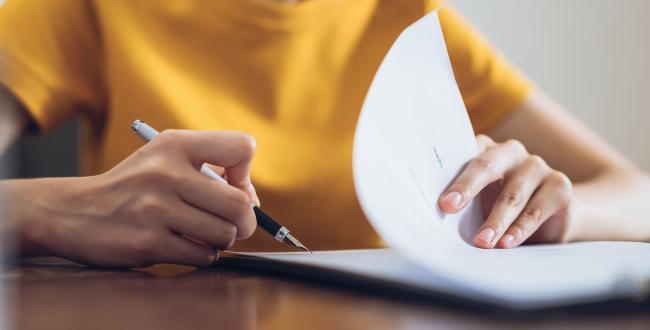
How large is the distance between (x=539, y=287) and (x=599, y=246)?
0.18m

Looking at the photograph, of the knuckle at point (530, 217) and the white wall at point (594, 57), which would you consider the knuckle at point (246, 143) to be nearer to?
the knuckle at point (530, 217)

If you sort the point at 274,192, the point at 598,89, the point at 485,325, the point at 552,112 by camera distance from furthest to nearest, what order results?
the point at 598,89 < the point at 552,112 < the point at 274,192 < the point at 485,325

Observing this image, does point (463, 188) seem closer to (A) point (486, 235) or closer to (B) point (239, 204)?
(A) point (486, 235)

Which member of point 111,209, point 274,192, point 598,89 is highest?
point 598,89

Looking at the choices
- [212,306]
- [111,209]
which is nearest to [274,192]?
[111,209]

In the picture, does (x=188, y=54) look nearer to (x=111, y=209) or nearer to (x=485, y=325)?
(x=111, y=209)

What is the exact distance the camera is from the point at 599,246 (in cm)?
35

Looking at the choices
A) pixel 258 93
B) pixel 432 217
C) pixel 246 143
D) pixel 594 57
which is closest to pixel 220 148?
pixel 246 143

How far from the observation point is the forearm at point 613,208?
0.52m

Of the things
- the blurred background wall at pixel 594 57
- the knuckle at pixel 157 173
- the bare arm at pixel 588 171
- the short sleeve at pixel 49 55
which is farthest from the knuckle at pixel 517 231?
the blurred background wall at pixel 594 57

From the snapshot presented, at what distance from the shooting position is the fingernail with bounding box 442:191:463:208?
35 centimetres

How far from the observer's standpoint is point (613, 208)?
0.58m

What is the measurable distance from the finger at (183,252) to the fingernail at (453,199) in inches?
5.4

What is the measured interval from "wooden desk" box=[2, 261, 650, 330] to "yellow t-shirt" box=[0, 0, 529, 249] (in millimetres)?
343
